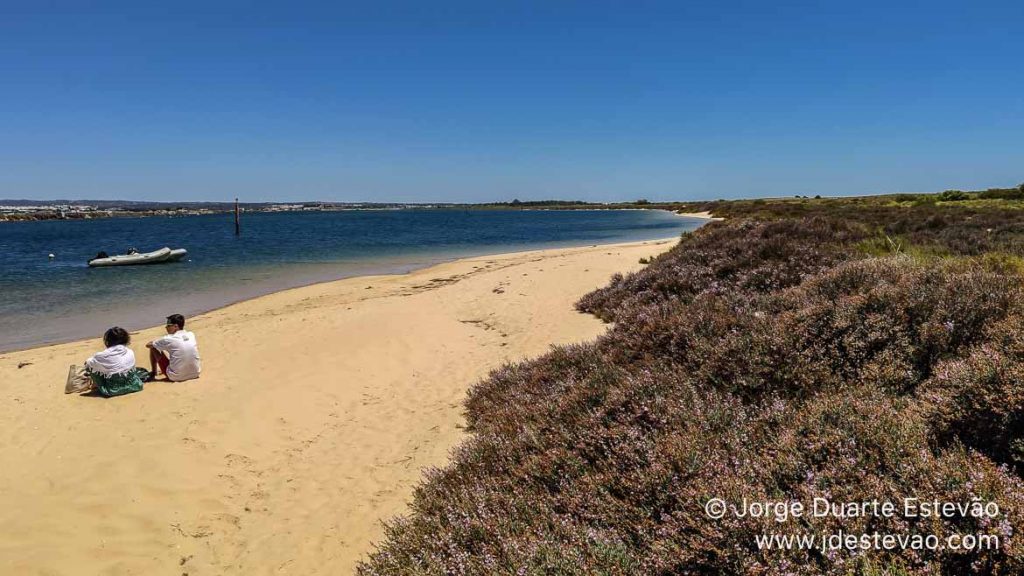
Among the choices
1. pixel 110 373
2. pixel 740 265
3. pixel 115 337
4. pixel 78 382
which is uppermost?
pixel 740 265

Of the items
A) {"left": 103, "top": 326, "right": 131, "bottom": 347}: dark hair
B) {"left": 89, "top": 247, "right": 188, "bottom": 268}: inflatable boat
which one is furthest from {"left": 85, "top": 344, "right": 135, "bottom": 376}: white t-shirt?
{"left": 89, "top": 247, "right": 188, "bottom": 268}: inflatable boat

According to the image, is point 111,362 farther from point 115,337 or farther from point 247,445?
point 247,445

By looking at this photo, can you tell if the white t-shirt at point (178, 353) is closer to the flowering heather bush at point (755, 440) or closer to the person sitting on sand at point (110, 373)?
the person sitting on sand at point (110, 373)

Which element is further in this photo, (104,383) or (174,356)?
(174,356)

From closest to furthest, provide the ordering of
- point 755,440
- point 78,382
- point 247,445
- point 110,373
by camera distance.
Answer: point 755,440
point 247,445
point 110,373
point 78,382

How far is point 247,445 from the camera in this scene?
19.4 ft

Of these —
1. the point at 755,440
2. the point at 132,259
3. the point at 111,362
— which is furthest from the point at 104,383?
the point at 132,259

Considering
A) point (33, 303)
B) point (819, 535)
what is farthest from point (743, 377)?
point (33, 303)

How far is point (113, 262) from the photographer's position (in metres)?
27.7

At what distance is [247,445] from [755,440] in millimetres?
5693

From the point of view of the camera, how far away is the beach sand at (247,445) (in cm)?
413

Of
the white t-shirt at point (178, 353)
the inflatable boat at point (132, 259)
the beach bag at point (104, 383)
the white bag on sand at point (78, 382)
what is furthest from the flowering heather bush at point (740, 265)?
the inflatable boat at point (132, 259)

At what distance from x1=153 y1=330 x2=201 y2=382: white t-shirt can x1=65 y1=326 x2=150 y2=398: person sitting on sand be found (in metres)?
0.47

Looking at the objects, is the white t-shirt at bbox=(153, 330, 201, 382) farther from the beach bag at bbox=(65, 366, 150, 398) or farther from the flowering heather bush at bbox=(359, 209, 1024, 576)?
the flowering heather bush at bbox=(359, 209, 1024, 576)
